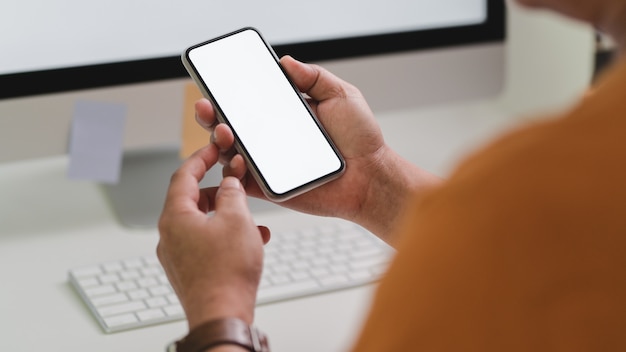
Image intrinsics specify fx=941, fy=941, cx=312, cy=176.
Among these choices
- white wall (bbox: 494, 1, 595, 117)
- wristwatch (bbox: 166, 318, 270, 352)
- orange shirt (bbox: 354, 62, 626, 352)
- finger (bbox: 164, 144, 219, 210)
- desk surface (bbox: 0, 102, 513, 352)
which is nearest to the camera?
orange shirt (bbox: 354, 62, 626, 352)

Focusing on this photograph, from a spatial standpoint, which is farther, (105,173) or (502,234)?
(105,173)

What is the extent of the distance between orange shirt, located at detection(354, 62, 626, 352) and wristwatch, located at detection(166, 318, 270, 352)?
0.46 feet

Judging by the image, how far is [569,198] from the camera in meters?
0.35

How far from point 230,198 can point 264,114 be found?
13 centimetres

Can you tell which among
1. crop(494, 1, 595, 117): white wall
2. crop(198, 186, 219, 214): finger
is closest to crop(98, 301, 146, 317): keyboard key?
crop(198, 186, 219, 214): finger

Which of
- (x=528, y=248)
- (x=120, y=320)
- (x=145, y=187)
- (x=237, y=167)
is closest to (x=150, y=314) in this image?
(x=120, y=320)

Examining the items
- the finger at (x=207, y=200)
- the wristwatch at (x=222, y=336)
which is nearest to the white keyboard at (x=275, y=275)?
the finger at (x=207, y=200)

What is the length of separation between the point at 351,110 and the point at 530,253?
40cm

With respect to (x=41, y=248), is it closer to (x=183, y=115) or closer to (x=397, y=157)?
(x=183, y=115)

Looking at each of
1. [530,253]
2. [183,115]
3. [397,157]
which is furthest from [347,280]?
[530,253]

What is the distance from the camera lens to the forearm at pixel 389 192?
0.74m

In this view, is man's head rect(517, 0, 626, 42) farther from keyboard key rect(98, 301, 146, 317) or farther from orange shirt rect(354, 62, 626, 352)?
keyboard key rect(98, 301, 146, 317)

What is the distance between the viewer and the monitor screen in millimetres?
812

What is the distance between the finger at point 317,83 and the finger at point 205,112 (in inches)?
2.9
